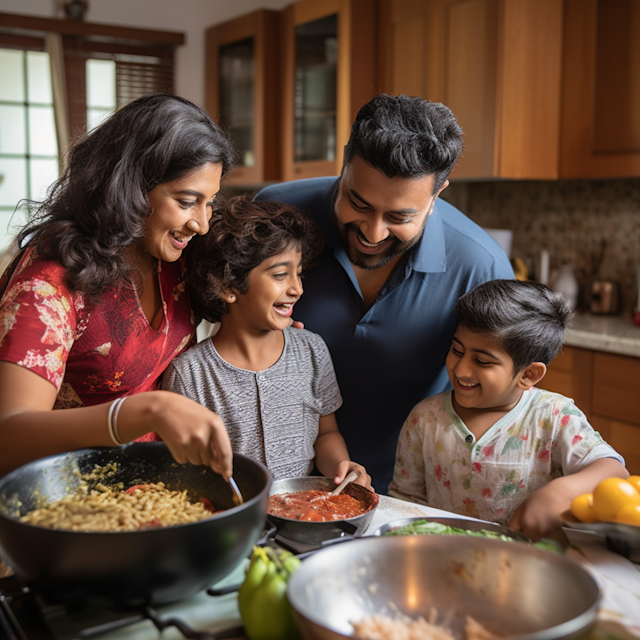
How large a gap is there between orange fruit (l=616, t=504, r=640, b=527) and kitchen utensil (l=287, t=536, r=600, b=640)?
299 millimetres

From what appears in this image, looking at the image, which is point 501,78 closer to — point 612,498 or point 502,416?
point 502,416

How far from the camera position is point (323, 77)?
4156mm

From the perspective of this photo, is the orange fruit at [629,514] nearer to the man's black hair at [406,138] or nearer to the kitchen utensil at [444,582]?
the kitchen utensil at [444,582]

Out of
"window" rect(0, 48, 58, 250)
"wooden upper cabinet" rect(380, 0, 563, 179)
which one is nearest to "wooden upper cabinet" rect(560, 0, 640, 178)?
"wooden upper cabinet" rect(380, 0, 563, 179)

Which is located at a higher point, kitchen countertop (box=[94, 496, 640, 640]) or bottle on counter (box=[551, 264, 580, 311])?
bottle on counter (box=[551, 264, 580, 311])

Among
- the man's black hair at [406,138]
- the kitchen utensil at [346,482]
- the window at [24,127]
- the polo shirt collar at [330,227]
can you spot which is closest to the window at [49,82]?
the window at [24,127]

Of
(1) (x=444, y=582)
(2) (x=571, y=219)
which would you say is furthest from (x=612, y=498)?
(2) (x=571, y=219)

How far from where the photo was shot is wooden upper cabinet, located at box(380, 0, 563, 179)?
3166 mm

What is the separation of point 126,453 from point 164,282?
1.76ft

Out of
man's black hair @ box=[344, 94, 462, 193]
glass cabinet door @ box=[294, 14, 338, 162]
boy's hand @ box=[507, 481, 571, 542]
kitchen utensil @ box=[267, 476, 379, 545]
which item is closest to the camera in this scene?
kitchen utensil @ box=[267, 476, 379, 545]

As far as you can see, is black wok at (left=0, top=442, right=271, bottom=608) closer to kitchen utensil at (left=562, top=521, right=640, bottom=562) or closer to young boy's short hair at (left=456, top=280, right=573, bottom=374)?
kitchen utensil at (left=562, top=521, right=640, bottom=562)

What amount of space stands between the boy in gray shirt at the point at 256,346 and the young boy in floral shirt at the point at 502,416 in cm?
26

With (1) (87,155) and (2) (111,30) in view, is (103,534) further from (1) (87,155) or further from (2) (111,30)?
(2) (111,30)

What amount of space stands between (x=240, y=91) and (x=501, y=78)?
7.04 feet
